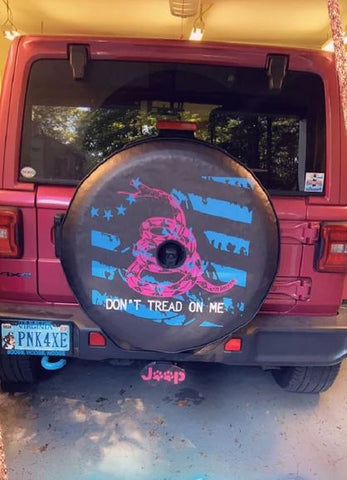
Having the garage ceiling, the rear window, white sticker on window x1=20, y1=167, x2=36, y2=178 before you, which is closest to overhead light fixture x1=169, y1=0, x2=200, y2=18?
the garage ceiling

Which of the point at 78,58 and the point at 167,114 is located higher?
the point at 78,58

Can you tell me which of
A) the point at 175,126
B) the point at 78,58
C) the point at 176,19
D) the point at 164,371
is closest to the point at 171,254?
the point at 175,126

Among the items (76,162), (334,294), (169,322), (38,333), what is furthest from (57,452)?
(334,294)

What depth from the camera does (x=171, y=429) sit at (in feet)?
9.02

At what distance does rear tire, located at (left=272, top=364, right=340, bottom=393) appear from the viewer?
290 cm

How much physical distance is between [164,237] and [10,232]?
0.90 metres

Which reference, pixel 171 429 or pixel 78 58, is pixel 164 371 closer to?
pixel 171 429

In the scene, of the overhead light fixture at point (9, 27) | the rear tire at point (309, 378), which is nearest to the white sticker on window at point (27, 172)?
the rear tire at point (309, 378)

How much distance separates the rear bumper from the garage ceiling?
5.23 metres

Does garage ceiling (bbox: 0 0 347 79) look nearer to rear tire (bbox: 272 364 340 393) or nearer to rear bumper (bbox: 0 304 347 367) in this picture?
rear tire (bbox: 272 364 340 393)

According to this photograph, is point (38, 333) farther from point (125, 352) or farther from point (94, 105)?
point (94, 105)

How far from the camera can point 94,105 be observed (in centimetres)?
244

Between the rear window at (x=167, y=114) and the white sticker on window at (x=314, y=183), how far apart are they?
1.1 inches

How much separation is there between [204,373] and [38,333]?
158 cm
